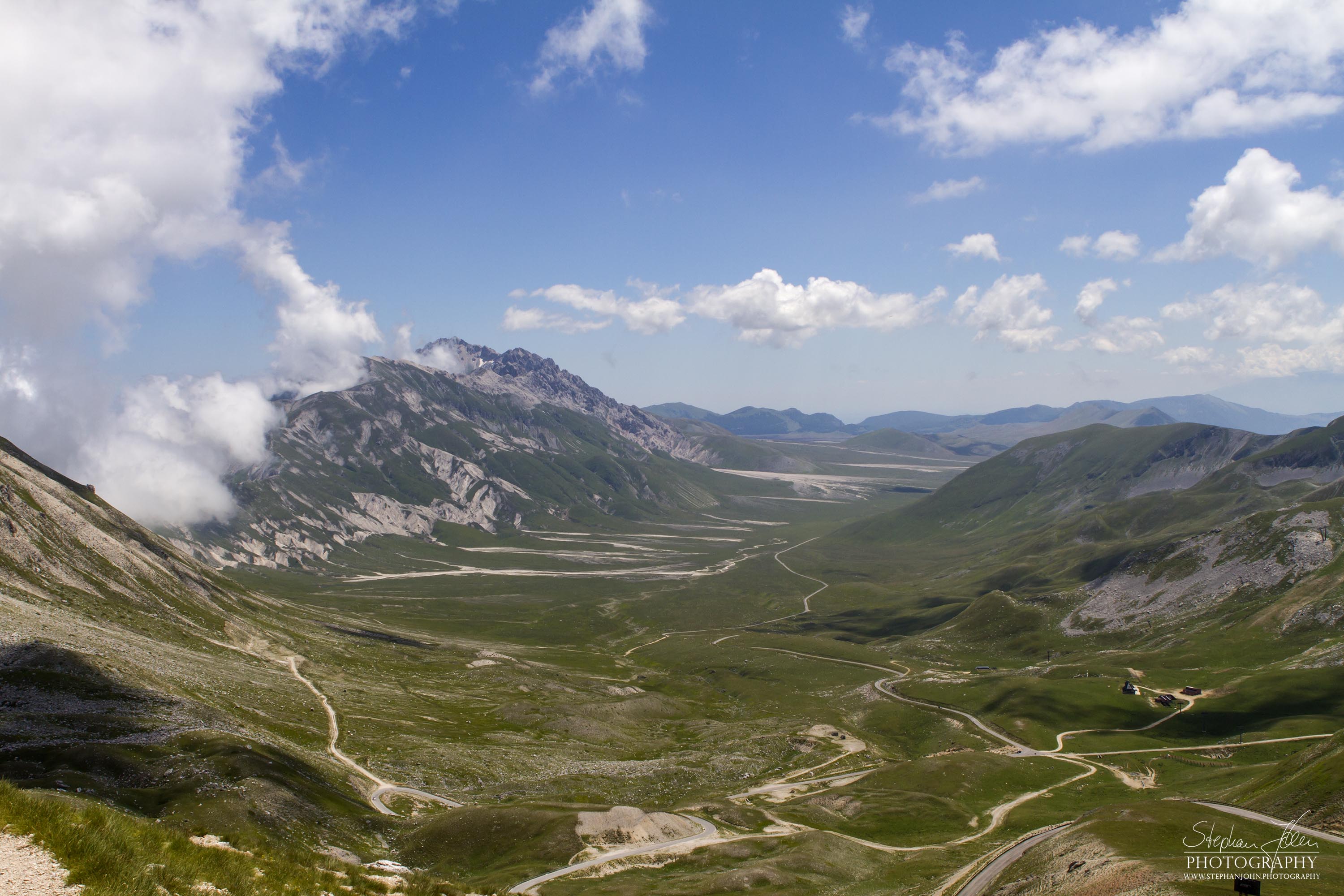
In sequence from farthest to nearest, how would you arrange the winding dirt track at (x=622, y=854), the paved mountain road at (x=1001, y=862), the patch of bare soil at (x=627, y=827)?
the patch of bare soil at (x=627, y=827), the winding dirt track at (x=622, y=854), the paved mountain road at (x=1001, y=862)

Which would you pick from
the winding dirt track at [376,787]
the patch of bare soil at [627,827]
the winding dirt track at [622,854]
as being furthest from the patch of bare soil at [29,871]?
the winding dirt track at [376,787]

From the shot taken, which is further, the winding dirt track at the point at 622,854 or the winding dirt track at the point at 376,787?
the winding dirt track at the point at 376,787

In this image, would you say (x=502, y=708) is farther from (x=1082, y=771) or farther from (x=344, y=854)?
(x=1082, y=771)

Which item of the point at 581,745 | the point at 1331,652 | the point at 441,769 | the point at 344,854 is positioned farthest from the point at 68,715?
the point at 1331,652

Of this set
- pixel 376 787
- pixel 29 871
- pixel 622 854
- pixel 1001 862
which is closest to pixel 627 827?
pixel 622 854

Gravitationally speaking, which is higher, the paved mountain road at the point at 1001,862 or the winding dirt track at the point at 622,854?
the paved mountain road at the point at 1001,862

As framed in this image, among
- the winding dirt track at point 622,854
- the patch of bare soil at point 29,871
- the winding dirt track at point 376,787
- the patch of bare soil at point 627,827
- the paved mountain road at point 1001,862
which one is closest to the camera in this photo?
the patch of bare soil at point 29,871

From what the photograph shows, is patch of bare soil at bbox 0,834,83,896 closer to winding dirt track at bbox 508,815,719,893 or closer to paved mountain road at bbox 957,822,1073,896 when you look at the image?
winding dirt track at bbox 508,815,719,893

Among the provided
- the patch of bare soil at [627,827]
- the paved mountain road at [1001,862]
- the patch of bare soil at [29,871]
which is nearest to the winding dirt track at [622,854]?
the patch of bare soil at [627,827]

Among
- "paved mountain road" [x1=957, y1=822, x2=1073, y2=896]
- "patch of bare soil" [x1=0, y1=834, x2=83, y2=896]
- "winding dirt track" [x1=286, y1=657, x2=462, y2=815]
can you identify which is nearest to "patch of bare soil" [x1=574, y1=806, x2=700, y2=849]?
"winding dirt track" [x1=286, y1=657, x2=462, y2=815]

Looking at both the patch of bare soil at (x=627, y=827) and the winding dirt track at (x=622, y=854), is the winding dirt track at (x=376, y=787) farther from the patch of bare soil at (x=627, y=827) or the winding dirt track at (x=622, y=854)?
the winding dirt track at (x=622, y=854)

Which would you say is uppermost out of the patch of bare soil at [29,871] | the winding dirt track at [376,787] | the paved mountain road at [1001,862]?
the patch of bare soil at [29,871]
